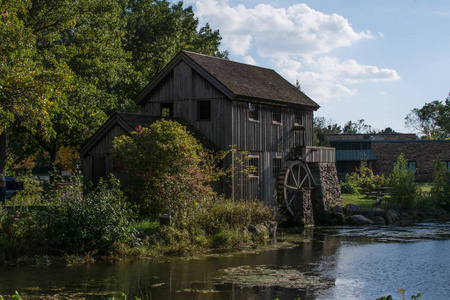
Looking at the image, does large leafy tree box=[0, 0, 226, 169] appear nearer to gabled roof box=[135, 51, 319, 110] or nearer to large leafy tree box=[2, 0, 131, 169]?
large leafy tree box=[2, 0, 131, 169]

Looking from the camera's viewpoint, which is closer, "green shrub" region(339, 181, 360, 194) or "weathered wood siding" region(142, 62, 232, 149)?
"weathered wood siding" region(142, 62, 232, 149)

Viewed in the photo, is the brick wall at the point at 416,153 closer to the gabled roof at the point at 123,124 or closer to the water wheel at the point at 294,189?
the water wheel at the point at 294,189

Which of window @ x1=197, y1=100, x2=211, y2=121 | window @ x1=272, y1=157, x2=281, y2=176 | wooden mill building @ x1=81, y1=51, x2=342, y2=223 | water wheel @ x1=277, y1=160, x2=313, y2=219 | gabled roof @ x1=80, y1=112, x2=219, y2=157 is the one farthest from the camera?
window @ x1=272, y1=157, x2=281, y2=176

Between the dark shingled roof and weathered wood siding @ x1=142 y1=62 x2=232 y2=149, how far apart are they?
69 centimetres

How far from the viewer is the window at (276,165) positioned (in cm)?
2723

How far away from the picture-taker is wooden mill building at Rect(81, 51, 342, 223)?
22953 millimetres

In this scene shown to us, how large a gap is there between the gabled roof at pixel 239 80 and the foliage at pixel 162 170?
5466 mm

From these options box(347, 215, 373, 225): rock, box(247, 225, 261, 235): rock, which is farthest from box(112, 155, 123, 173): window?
box(347, 215, 373, 225): rock

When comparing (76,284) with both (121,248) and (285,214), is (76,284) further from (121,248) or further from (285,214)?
(285,214)

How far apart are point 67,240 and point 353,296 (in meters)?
7.80

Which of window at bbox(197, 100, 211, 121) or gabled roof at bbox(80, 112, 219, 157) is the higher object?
window at bbox(197, 100, 211, 121)

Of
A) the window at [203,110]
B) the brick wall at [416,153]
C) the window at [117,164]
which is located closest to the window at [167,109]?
the window at [203,110]

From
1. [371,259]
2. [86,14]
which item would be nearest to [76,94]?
[86,14]

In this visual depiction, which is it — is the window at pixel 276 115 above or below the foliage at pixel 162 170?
above
